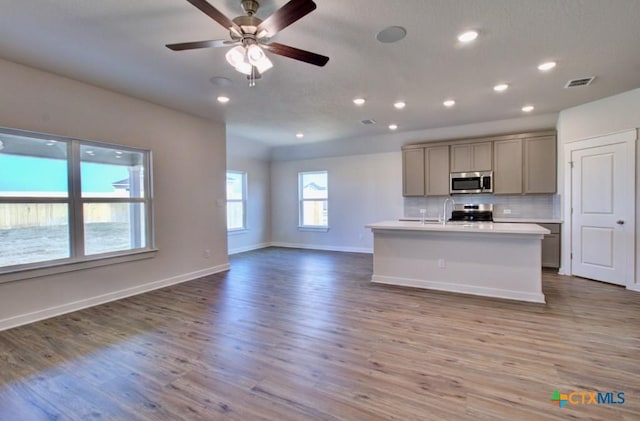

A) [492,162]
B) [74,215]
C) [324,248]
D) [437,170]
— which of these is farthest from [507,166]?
[74,215]

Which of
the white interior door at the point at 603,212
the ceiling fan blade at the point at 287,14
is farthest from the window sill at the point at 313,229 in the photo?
the ceiling fan blade at the point at 287,14

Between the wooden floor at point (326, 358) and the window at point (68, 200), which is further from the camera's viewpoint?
the window at point (68, 200)

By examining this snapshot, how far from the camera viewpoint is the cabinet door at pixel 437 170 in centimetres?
606

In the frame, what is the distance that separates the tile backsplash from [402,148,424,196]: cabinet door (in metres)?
0.34

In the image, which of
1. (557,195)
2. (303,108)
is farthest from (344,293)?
(557,195)

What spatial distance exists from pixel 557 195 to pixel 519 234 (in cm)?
261

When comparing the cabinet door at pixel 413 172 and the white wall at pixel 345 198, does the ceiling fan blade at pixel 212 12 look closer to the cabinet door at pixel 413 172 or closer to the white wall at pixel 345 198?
the cabinet door at pixel 413 172

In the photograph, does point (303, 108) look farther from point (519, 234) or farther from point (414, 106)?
point (519, 234)

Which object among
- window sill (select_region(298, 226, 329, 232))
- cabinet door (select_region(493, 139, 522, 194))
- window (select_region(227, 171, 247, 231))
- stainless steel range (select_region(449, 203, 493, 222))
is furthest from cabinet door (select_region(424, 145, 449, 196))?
window (select_region(227, 171, 247, 231))

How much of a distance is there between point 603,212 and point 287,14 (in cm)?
514

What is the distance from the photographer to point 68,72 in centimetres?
331

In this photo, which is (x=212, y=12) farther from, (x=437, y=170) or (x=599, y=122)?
(x=599, y=122)

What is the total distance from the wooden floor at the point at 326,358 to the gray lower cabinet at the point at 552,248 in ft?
3.83

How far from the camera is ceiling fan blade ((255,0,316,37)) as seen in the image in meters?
1.74
